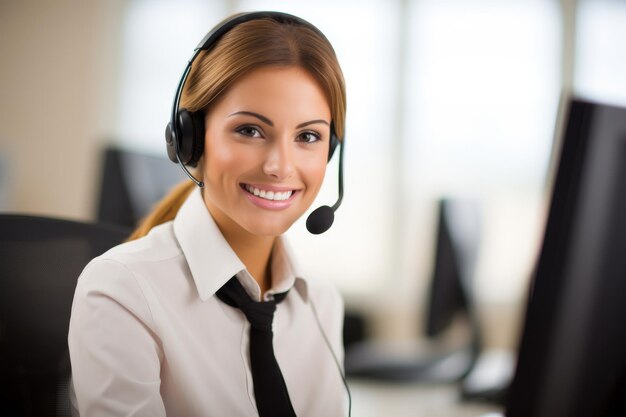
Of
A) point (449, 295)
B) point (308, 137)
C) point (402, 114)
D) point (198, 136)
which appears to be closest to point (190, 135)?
point (198, 136)

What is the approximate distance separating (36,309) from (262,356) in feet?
1.16

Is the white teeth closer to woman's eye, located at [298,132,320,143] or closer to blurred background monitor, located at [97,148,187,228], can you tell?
woman's eye, located at [298,132,320,143]

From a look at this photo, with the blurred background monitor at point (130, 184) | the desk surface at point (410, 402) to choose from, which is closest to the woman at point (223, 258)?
the blurred background monitor at point (130, 184)

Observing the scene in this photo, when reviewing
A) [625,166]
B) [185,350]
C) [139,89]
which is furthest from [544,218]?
[139,89]

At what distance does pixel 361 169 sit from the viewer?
4332mm

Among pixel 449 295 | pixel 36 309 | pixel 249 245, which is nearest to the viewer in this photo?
Result: pixel 249 245

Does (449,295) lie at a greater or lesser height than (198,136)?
lesser

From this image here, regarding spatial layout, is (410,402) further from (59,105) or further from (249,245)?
(59,105)

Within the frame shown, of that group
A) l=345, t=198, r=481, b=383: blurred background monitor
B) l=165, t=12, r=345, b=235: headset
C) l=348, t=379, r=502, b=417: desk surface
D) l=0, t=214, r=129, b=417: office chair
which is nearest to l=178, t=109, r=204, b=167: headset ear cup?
l=165, t=12, r=345, b=235: headset

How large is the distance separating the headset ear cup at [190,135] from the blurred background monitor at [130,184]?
2.50 feet

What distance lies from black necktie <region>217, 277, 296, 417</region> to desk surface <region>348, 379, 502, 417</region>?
1269 millimetres

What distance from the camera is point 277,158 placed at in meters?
0.63

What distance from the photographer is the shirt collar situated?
67 centimetres

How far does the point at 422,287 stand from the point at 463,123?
3.71ft
